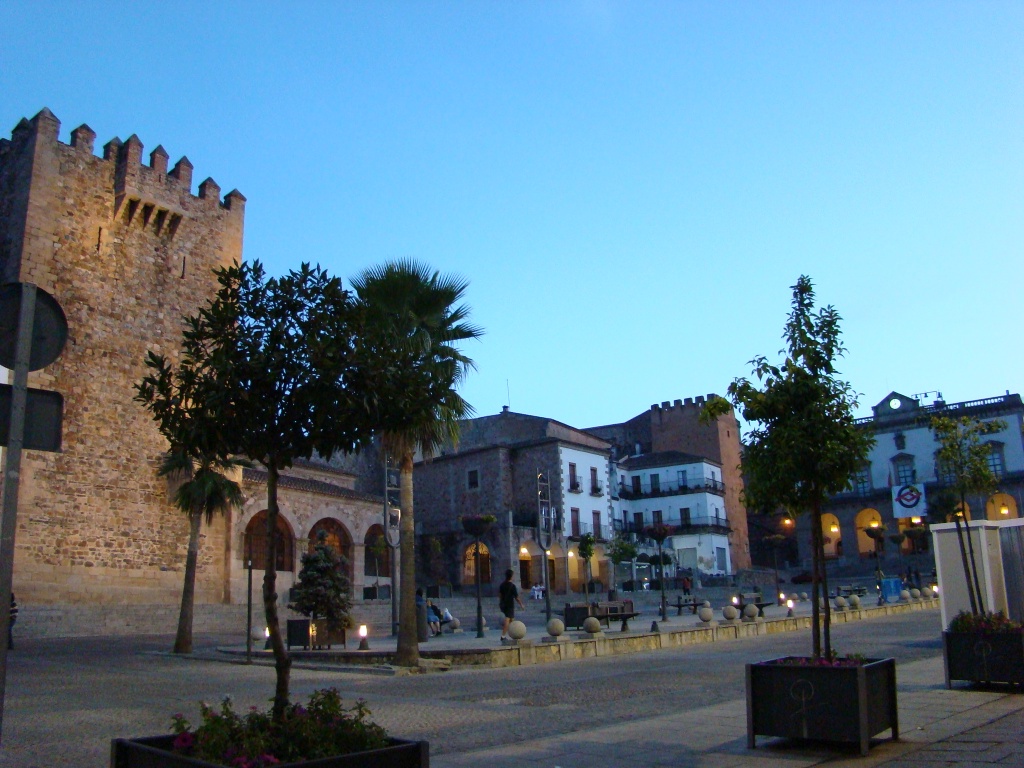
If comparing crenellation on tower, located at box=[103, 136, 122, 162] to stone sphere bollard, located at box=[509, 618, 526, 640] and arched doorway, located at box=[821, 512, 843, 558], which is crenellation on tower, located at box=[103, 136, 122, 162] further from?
arched doorway, located at box=[821, 512, 843, 558]

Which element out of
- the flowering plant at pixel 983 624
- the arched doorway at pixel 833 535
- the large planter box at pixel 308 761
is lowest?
the large planter box at pixel 308 761

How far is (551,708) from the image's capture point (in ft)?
35.5

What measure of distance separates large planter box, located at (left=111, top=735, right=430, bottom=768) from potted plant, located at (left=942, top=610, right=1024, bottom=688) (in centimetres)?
831

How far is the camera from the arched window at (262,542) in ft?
117

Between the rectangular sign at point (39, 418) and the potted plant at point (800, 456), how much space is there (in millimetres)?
5466

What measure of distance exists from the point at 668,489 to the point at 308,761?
62061mm

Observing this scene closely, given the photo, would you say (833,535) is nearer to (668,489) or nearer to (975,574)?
(668,489)

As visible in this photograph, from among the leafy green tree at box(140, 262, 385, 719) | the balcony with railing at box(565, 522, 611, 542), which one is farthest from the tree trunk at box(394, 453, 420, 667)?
the balcony with railing at box(565, 522, 611, 542)

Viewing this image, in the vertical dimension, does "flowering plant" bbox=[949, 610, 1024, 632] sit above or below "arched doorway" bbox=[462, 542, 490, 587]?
below

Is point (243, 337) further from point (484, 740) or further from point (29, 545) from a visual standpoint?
point (29, 545)

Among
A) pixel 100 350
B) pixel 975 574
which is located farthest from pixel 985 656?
pixel 100 350

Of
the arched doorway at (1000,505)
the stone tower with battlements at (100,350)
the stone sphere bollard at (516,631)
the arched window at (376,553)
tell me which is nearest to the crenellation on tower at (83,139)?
the stone tower with battlements at (100,350)

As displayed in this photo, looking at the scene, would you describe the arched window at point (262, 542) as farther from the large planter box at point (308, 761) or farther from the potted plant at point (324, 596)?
the large planter box at point (308, 761)

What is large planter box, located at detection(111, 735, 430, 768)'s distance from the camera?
13.7 ft
